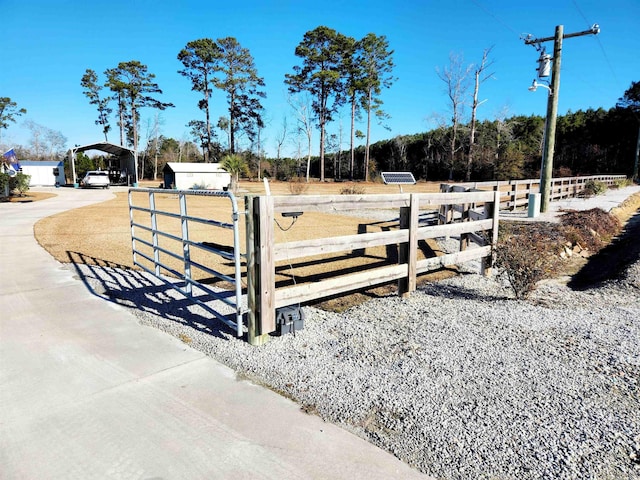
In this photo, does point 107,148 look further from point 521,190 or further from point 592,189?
point 592,189

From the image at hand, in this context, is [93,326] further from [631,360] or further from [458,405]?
[631,360]

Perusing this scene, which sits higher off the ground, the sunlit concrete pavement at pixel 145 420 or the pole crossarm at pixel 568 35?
the pole crossarm at pixel 568 35

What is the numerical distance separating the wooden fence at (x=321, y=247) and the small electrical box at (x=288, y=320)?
7 cm

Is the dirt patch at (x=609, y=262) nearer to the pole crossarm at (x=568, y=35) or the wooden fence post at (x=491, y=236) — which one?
the wooden fence post at (x=491, y=236)

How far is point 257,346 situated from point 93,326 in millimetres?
1872

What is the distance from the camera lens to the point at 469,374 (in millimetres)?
3049

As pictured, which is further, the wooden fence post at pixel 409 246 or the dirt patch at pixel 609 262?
the dirt patch at pixel 609 262

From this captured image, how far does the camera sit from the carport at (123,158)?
113ft

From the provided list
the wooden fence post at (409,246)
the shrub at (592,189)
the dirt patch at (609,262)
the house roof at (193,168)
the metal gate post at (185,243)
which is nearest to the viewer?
the metal gate post at (185,243)

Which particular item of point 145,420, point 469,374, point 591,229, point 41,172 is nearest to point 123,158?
point 41,172

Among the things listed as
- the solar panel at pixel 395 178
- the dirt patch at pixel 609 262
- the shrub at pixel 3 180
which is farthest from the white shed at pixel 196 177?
the dirt patch at pixel 609 262

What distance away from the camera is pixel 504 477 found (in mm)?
2016

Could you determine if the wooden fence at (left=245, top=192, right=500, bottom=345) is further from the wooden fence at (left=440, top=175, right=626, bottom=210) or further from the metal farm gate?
the wooden fence at (left=440, top=175, right=626, bottom=210)

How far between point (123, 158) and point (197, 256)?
36384 millimetres
